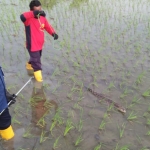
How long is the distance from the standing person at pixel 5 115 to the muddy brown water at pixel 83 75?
0.10 meters

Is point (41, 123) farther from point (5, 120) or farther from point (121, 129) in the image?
point (121, 129)

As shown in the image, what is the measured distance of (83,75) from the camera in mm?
3982

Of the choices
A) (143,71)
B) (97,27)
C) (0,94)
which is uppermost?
(0,94)

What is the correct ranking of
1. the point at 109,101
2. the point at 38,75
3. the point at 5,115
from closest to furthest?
the point at 5,115
the point at 109,101
the point at 38,75

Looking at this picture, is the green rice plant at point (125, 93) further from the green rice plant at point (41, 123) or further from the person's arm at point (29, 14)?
the person's arm at point (29, 14)

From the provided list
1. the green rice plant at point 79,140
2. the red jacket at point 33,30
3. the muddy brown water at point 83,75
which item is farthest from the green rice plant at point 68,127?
the red jacket at point 33,30

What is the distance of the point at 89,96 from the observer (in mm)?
3428

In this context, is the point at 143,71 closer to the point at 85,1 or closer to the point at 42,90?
the point at 42,90

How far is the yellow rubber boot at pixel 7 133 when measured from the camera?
248 cm

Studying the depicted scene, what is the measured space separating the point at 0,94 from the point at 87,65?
2.43 meters

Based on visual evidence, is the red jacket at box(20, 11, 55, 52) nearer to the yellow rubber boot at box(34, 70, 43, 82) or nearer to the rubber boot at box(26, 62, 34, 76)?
the yellow rubber boot at box(34, 70, 43, 82)

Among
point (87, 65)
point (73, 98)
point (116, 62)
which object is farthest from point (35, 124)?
point (116, 62)

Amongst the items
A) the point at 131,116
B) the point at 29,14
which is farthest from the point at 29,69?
the point at 131,116

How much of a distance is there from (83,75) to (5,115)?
195 cm
